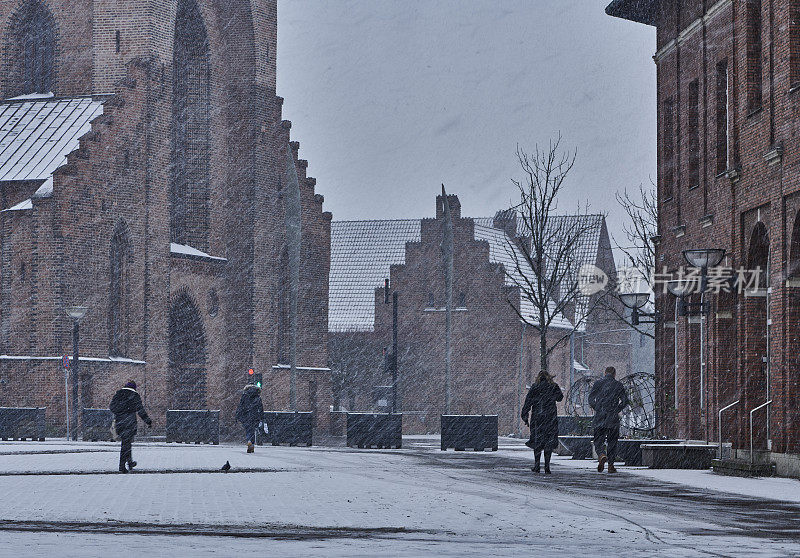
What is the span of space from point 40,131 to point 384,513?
35875mm

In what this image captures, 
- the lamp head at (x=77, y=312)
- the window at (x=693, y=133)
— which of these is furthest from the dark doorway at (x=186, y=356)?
the window at (x=693, y=133)

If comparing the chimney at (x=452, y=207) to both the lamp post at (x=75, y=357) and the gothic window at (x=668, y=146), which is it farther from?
the gothic window at (x=668, y=146)

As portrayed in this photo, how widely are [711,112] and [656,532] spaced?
52.0ft

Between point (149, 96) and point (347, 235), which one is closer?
point (149, 96)

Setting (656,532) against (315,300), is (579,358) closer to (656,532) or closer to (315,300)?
(315,300)

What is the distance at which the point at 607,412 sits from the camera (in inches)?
864

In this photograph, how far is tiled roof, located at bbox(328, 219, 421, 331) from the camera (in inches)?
2698

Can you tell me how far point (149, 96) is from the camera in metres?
45.7

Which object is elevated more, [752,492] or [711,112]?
[711,112]

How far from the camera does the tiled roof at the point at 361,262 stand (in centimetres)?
6853

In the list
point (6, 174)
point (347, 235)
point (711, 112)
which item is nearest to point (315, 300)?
point (6, 174)

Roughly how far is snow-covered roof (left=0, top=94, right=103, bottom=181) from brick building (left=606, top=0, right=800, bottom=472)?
69.7 ft

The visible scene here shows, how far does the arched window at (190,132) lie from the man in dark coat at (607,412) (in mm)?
30412

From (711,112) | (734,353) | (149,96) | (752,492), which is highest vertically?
(149,96)
